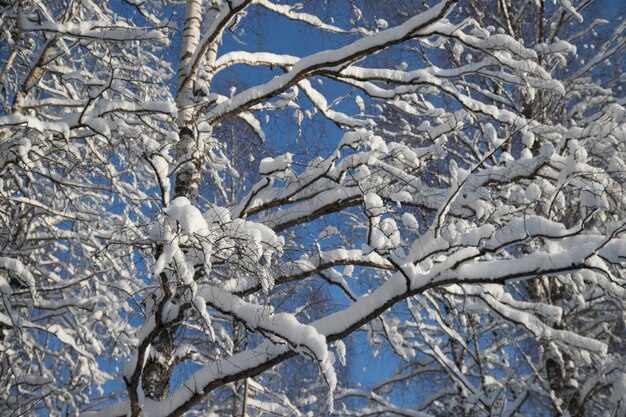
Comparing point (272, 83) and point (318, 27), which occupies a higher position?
point (318, 27)

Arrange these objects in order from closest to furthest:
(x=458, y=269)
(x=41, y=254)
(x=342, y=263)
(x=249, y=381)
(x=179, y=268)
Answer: (x=179, y=268), (x=458, y=269), (x=342, y=263), (x=249, y=381), (x=41, y=254)

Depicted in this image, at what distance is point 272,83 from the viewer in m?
3.43

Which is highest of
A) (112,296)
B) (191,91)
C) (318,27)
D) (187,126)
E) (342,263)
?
(318,27)

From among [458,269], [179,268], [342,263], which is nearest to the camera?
[179,268]

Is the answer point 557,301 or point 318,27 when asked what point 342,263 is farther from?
point 557,301

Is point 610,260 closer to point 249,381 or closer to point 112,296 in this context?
point 249,381

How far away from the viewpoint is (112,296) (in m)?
5.90

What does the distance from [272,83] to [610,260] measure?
206 cm

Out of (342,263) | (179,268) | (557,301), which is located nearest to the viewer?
(179,268)

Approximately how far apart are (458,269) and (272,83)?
1.61 meters

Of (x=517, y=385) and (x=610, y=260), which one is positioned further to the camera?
(x=517, y=385)

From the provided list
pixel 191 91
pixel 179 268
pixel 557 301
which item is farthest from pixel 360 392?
pixel 179 268

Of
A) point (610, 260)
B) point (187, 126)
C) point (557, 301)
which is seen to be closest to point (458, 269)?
point (610, 260)

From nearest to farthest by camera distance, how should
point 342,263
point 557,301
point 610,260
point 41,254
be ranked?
point 610,260 → point 342,263 → point 557,301 → point 41,254
